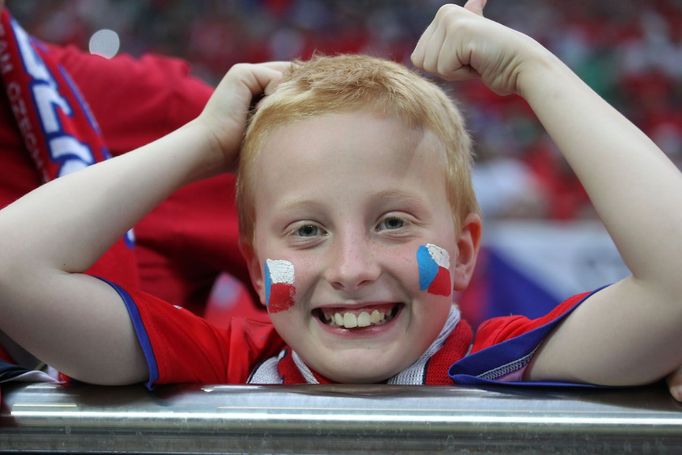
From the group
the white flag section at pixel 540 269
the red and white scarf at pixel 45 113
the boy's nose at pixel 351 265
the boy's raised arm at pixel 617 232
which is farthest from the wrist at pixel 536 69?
the white flag section at pixel 540 269

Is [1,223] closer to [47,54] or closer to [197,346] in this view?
[197,346]

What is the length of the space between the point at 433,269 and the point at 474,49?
0.73 feet

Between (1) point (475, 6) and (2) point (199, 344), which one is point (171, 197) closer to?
(2) point (199, 344)

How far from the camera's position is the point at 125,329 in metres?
0.84

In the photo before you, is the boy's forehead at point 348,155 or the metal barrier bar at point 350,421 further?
the boy's forehead at point 348,155

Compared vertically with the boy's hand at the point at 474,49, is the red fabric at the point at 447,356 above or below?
below

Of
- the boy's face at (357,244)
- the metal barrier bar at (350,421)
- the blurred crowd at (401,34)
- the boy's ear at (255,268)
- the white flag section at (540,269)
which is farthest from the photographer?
the blurred crowd at (401,34)

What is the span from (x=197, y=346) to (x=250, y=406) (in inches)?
11.2

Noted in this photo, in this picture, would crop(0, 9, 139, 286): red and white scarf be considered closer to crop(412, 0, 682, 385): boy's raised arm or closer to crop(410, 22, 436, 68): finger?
crop(410, 22, 436, 68): finger

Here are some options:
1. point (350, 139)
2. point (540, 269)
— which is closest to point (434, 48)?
point (350, 139)

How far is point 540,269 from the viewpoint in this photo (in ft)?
8.32

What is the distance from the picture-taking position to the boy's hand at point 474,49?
0.86m

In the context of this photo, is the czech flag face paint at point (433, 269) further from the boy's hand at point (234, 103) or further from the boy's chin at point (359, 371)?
the boy's hand at point (234, 103)

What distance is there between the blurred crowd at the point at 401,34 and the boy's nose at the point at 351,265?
409 cm
